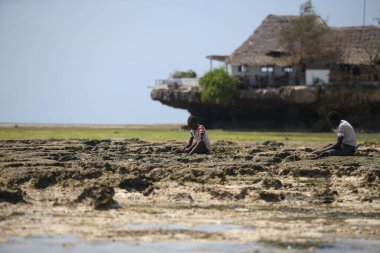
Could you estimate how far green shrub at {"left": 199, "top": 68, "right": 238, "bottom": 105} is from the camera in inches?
2196

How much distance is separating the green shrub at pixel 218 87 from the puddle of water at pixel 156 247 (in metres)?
43.5

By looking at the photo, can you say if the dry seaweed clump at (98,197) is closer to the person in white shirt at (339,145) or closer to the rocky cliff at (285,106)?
the person in white shirt at (339,145)

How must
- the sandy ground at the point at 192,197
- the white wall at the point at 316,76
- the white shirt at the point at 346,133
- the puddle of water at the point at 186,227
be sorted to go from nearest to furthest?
1. the sandy ground at the point at 192,197
2. the puddle of water at the point at 186,227
3. the white shirt at the point at 346,133
4. the white wall at the point at 316,76

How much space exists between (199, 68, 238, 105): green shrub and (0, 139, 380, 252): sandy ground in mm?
31698

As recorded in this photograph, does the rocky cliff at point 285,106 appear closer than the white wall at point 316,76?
Yes

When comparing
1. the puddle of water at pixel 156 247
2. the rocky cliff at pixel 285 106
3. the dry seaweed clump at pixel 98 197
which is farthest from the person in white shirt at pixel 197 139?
the rocky cliff at pixel 285 106

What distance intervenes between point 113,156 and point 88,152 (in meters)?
→ 1.75

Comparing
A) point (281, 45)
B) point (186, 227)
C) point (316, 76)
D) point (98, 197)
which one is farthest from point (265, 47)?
point (186, 227)

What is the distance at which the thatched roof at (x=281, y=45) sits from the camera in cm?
5541

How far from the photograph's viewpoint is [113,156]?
2303 cm

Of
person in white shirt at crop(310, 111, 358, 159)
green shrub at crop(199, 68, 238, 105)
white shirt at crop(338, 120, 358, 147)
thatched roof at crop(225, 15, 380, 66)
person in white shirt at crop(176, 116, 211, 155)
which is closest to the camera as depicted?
white shirt at crop(338, 120, 358, 147)

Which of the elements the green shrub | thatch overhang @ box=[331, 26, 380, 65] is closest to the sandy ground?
the green shrub

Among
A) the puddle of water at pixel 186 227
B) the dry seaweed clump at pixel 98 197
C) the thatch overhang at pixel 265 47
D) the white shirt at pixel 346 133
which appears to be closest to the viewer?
the puddle of water at pixel 186 227

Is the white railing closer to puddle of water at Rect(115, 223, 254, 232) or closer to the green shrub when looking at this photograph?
the green shrub
